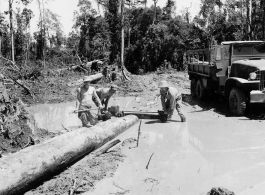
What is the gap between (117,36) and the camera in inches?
1286

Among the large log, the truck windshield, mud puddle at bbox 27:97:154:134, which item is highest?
the truck windshield

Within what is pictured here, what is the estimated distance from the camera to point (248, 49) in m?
9.89

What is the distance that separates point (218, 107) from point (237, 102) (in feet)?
6.55

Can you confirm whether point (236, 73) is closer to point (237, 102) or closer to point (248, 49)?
point (237, 102)

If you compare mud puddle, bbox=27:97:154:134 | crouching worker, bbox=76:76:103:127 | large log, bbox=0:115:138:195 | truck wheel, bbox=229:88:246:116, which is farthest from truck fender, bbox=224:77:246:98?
large log, bbox=0:115:138:195

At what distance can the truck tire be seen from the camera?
1156 cm

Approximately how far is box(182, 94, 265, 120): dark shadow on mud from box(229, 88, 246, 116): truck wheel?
0.25 metres

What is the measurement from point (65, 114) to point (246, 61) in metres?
6.45

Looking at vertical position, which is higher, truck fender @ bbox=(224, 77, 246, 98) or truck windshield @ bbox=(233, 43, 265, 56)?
truck windshield @ bbox=(233, 43, 265, 56)

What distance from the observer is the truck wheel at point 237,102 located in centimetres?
875

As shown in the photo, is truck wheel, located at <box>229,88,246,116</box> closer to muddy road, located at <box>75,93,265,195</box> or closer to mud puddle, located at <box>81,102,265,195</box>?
muddy road, located at <box>75,93,265,195</box>

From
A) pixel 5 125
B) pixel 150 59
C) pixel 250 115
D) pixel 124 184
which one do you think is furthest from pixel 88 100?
pixel 150 59

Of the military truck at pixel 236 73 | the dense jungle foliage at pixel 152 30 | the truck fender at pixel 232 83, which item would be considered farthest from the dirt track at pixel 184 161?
the dense jungle foliage at pixel 152 30

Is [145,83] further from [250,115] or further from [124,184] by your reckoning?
[124,184]
